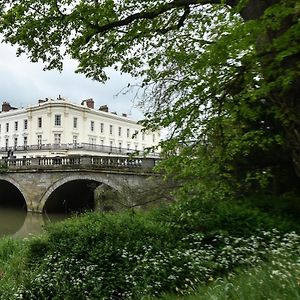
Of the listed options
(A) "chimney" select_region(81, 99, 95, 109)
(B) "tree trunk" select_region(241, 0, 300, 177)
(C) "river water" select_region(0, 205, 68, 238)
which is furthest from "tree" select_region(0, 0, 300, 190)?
(A) "chimney" select_region(81, 99, 95, 109)

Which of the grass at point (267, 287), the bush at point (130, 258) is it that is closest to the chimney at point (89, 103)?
the bush at point (130, 258)

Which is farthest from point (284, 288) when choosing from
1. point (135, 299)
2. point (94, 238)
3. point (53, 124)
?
point (53, 124)

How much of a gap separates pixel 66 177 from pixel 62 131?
26.8 metres

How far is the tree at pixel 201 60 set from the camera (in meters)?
5.25

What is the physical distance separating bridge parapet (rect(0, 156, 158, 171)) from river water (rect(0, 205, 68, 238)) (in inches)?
128

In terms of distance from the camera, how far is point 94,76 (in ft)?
27.6

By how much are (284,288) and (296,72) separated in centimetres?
305

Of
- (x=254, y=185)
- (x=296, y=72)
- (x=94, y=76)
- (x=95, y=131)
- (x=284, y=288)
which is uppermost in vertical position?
(x=95, y=131)

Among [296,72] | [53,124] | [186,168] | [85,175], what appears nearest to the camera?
[296,72]

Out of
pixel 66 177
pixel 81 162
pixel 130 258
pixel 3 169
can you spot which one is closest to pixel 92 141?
pixel 3 169

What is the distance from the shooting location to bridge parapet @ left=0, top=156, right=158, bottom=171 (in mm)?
20906

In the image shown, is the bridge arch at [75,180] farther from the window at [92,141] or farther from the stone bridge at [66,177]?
the window at [92,141]

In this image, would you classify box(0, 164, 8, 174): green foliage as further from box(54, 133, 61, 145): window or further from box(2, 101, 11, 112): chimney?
box(2, 101, 11, 112): chimney

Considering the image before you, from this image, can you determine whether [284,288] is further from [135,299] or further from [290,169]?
[290,169]
